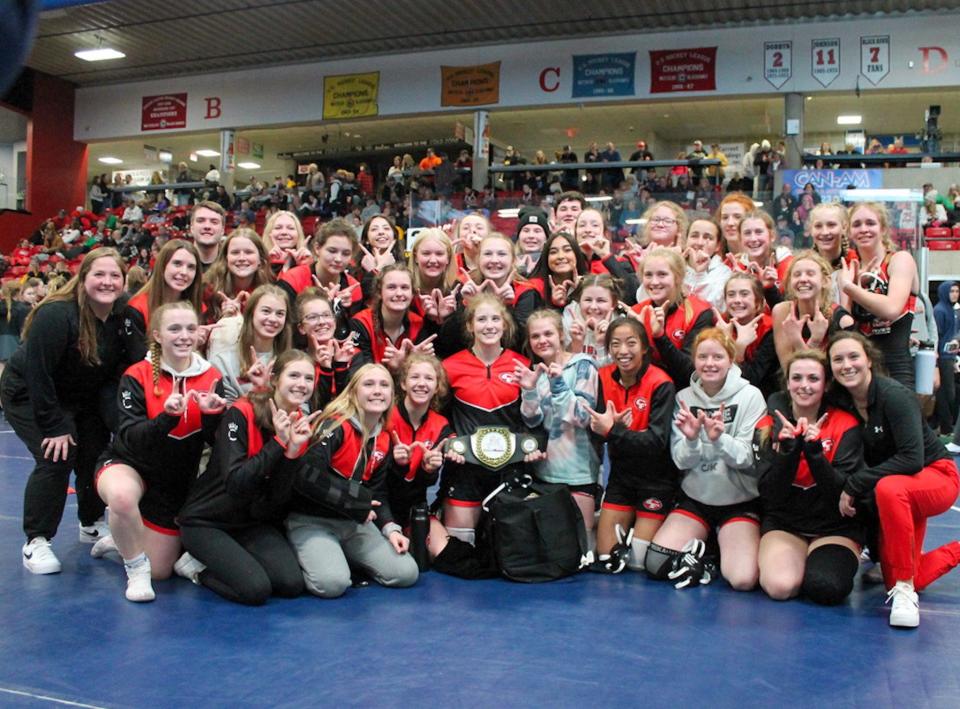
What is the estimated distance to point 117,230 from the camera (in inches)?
844

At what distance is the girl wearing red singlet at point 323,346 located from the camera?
4.97 m

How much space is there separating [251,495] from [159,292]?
1392mm

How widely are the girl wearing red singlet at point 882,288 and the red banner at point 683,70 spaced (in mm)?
14953

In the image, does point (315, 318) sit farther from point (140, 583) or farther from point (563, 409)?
point (140, 583)

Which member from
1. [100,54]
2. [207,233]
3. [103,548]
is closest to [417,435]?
[207,233]

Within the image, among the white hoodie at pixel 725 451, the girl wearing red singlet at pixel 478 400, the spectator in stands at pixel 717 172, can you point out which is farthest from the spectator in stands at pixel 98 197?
the white hoodie at pixel 725 451

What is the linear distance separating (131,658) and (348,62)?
65.9 feet

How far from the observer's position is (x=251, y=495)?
14.2 ft

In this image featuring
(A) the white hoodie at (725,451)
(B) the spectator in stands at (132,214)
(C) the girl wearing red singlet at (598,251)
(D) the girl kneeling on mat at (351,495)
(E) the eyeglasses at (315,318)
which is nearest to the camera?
(D) the girl kneeling on mat at (351,495)

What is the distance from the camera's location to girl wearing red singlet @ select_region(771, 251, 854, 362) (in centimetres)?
473

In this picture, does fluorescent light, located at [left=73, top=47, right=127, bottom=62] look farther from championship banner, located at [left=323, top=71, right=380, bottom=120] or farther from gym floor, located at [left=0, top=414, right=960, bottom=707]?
gym floor, located at [left=0, top=414, right=960, bottom=707]

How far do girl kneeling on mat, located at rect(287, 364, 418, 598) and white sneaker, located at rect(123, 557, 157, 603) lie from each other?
0.69m

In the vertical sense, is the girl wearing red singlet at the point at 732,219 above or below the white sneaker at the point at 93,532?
above

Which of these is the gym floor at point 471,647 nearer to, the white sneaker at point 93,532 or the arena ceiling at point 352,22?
the white sneaker at point 93,532
